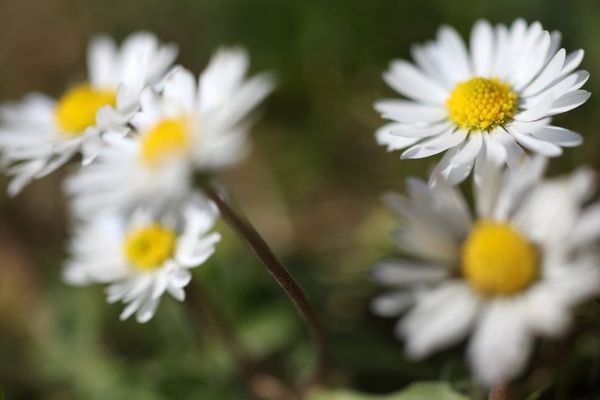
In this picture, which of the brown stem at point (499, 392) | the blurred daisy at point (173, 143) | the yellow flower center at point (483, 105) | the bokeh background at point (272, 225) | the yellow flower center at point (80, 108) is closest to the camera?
the blurred daisy at point (173, 143)

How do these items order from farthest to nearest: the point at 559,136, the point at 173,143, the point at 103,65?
the point at 103,65 → the point at 173,143 → the point at 559,136

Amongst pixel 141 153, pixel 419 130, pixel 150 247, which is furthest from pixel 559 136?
pixel 150 247

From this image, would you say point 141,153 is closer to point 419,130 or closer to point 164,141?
point 164,141

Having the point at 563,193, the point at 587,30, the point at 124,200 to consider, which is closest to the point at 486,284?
the point at 563,193

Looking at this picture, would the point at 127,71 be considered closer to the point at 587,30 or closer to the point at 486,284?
the point at 486,284

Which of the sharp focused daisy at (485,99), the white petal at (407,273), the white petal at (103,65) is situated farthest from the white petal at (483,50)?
the white petal at (103,65)

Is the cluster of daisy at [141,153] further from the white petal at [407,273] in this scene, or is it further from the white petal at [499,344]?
the white petal at [499,344]
